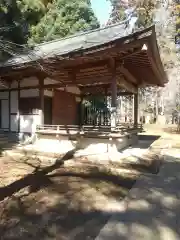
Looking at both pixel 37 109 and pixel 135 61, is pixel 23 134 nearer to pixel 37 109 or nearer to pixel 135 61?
pixel 37 109

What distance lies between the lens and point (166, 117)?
83.9ft

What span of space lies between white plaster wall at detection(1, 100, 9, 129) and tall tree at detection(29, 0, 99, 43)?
467 inches

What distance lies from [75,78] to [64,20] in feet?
50.4

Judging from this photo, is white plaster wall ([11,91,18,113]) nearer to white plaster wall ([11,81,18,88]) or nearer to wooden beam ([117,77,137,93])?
white plaster wall ([11,81,18,88])

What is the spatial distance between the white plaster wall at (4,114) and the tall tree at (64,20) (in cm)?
1186

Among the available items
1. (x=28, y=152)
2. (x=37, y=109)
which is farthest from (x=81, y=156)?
(x=37, y=109)

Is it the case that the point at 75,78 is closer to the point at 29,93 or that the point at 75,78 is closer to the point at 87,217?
the point at 29,93

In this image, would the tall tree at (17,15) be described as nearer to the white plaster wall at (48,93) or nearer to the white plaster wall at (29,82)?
the white plaster wall at (29,82)

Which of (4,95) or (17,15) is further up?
(17,15)

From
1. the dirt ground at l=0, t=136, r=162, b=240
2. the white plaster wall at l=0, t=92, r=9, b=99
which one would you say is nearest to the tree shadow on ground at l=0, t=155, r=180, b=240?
the dirt ground at l=0, t=136, r=162, b=240

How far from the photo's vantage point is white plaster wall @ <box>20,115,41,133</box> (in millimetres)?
8578

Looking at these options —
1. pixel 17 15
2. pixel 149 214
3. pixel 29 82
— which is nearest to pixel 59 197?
pixel 149 214

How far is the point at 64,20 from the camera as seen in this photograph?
21.0 metres

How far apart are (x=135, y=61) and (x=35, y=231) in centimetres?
603
